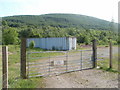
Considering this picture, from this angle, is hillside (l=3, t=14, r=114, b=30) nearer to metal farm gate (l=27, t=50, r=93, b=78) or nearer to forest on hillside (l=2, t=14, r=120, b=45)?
forest on hillside (l=2, t=14, r=120, b=45)

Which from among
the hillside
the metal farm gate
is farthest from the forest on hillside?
the metal farm gate

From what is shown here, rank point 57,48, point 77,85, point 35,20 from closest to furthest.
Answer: point 77,85, point 57,48, point 35,20

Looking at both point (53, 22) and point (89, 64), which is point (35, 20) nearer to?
point (53, 22)

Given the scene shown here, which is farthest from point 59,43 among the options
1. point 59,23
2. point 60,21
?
point 60,21

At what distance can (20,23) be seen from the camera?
176 ft

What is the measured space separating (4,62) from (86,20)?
55680 mm

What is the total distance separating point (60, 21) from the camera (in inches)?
2451

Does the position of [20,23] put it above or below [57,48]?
above

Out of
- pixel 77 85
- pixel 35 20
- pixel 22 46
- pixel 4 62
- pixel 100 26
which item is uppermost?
pixel 35 20

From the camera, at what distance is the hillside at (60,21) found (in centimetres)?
5138

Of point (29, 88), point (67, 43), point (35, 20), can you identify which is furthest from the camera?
point (35, 20)

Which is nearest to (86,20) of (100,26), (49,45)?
(100,26)

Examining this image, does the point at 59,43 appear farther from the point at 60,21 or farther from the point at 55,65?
the point at 60,21

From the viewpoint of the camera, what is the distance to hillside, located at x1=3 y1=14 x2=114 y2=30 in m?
51.4
